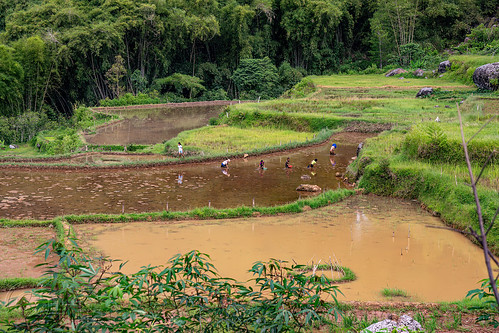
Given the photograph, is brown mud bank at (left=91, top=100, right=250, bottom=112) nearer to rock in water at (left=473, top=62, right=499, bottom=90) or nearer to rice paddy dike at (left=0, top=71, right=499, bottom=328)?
rice paddy dike at (left=0, top=71, right=499, bottom=328)

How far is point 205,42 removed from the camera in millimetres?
40594

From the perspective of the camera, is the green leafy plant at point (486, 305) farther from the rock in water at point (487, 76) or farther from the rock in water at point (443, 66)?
the rock in water at point (443, 66)

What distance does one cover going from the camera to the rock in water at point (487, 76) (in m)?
25.7

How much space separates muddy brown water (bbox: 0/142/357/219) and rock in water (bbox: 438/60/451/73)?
1976 centimetres

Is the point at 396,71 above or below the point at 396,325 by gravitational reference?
above

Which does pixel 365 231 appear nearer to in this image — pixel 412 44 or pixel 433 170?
pixel 433 170

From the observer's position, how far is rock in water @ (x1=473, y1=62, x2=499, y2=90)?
2570 cm

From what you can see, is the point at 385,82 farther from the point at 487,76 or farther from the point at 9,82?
the point at 9,82

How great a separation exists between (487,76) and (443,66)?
28.3ft

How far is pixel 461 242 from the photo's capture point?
33.0 feet

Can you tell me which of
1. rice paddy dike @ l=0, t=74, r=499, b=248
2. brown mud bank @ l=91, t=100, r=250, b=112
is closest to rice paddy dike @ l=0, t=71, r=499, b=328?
rice paddy dike @ l=0, t=74, r=499, b=248

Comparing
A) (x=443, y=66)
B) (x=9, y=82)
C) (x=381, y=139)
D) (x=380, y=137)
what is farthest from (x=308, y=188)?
(x=443, y=66)

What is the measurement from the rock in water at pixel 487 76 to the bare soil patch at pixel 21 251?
23.8 metres

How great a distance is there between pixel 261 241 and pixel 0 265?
501cm
